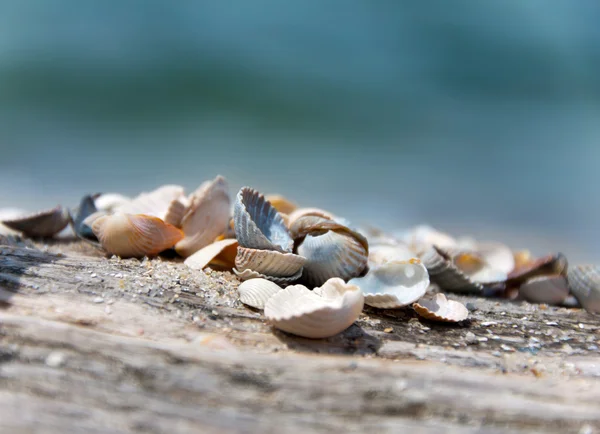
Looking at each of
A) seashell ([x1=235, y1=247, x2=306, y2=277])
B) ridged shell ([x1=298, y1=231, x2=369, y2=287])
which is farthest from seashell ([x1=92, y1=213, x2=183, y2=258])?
ridged shell ([x1=298, y1=231, x2=369, y2=287])

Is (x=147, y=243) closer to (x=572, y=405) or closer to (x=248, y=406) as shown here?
(x=248, y=406)

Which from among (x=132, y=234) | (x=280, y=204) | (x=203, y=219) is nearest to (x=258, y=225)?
(x=203, y=219)

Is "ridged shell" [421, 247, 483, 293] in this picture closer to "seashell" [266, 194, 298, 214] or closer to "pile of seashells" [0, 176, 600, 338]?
"pile of seashells" [0, 176, 600, 338]

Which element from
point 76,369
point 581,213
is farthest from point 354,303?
point 581,213

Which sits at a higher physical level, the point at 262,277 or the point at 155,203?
the point at 155,203

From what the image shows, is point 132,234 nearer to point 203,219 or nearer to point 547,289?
point 203,219

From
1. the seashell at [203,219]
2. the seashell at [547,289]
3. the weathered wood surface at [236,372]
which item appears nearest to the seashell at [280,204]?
the seashell at [203,219]

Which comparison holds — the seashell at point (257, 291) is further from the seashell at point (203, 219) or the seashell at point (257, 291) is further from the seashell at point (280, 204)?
the seashell at point (280, 204)

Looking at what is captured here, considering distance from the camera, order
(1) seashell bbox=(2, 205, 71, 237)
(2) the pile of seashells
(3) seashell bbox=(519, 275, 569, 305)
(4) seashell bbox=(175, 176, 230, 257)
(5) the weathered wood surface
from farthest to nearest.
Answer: (1) seashell bbox=(2, 205, 71, 237), (3) seashell bbox=(519, 275, 569, 305), (4) seashell bbox=(175, 176, 230, 257), (2) the pile of seashells, (5) the weathered wood surface
